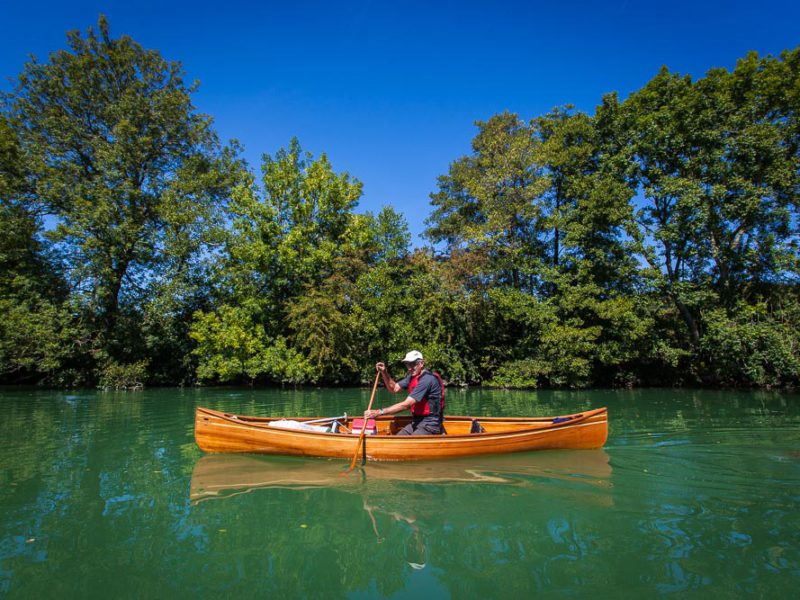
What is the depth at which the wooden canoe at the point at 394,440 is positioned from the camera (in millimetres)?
7559

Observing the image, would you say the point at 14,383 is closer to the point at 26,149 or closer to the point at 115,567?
the point at 26,149

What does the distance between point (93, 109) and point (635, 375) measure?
32.4m

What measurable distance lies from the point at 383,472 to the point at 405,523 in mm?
2139

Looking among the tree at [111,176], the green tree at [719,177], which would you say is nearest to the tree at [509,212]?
the green tree at [719,177]

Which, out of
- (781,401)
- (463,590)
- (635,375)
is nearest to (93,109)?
(463,590)

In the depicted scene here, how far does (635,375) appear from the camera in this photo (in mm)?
23609

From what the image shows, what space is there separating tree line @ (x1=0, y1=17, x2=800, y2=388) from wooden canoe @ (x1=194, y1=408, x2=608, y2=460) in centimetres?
1405

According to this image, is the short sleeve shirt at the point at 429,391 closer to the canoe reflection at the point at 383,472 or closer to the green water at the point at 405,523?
the canoe reflection at the point at 383,472

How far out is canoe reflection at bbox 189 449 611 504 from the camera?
641 cm

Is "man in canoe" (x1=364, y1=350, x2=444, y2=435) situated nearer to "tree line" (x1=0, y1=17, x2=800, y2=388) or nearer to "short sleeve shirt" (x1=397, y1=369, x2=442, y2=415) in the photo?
"short sleeve shirt" (x1=397, y1=369, x2=442, y2=415)

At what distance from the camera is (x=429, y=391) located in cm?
804

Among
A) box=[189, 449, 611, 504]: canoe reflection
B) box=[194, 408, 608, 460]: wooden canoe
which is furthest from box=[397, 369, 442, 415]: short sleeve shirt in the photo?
box=[189, 449, 611, 504]: canoe reflection

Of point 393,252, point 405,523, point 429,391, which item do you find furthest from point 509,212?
point 405,523

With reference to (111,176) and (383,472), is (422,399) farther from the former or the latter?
(111,176)
